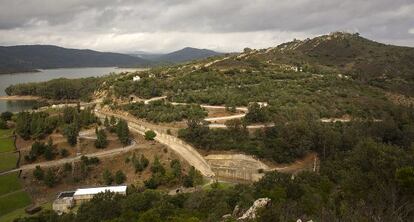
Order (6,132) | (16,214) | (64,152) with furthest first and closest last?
(6,132), (64,152), (16,214)

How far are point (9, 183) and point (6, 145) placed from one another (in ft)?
37.6

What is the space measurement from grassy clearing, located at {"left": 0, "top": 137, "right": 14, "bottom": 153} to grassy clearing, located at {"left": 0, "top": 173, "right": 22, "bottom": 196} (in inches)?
308

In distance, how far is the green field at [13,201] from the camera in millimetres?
41750

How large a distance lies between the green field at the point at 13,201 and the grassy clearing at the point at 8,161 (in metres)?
6.18

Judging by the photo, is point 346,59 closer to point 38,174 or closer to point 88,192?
point 88,192

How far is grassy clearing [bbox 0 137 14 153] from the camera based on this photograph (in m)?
54.3

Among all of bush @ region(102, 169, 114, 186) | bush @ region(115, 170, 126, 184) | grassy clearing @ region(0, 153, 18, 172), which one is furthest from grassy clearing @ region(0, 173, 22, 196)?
bush @ region(115, 170, 126, 184)

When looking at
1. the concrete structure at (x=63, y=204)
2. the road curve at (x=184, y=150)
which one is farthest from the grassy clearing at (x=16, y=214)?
the road curve at (x=184, y=150)

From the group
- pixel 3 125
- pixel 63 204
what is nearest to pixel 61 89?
pixel 3 125

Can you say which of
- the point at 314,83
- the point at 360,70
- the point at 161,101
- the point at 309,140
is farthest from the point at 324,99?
the point at 360,70

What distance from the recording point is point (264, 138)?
52.5m

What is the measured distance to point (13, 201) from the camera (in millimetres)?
43094

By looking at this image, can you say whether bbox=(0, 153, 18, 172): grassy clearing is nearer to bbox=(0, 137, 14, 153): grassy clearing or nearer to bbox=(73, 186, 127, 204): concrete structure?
bbox=(0, 137, 14, 153): grassy clearing

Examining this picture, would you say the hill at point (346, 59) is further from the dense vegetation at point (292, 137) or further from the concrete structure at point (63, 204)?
the concrete structure at point (63, 204)
